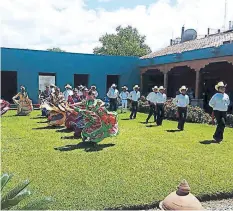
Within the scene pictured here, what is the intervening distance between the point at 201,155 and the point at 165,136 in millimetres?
2663

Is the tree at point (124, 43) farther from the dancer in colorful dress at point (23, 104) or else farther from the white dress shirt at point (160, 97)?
the white dress shirt at point (160, 97)

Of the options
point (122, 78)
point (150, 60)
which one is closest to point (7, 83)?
point (122, 78)

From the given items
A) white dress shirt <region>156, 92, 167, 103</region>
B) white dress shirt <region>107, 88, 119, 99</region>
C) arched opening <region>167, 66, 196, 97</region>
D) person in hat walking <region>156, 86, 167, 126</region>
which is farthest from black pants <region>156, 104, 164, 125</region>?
arched opening <region>167, 66, 196, 97</region>

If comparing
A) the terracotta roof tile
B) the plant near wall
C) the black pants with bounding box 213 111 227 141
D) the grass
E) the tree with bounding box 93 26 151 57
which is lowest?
the grass

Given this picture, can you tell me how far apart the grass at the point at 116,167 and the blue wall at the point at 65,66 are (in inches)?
520

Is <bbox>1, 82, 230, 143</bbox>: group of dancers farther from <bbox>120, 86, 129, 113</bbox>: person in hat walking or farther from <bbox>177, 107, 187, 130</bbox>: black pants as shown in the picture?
<bbox>120, 86, 129, 113</bbox>: person in hat walking

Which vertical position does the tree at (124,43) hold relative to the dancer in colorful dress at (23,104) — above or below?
above

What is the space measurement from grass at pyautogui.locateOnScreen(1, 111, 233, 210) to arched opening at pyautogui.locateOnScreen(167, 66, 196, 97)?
12.9 metres

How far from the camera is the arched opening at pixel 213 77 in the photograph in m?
18.8

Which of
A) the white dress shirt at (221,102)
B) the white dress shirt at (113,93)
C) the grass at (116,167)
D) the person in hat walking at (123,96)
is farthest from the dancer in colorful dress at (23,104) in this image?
the white dress shirt at (221,102)

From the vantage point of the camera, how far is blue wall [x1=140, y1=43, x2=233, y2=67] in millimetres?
15820

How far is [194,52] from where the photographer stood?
1822 cm

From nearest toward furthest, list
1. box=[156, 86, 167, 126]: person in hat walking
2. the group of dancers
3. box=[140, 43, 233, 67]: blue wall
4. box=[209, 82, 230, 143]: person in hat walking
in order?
the group of dancers
box=[209, 82, 230, 143]: person in hat walking
box=[156, 86, 167, 126]: person in hat walking
box=[140, 43, 233, 67]: blue wall

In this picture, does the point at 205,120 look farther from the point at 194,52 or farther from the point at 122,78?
the point at 122,78
